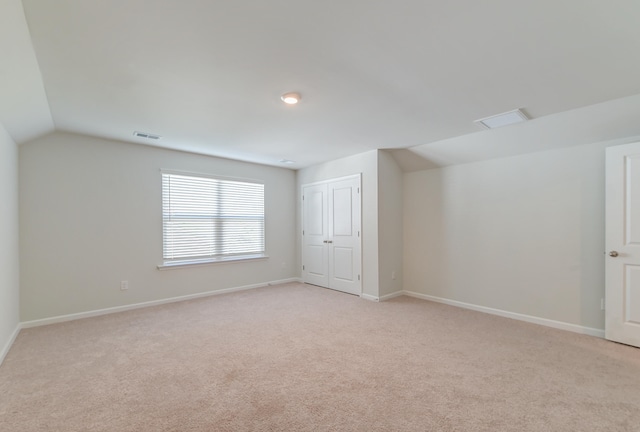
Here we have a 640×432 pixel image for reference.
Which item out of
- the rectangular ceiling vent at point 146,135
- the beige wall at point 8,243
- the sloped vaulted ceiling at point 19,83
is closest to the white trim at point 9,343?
the beige wall at point 8,243

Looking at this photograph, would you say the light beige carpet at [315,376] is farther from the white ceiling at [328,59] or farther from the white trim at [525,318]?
the white ceiling at [328,59]

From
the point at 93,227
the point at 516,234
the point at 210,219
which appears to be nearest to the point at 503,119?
the point at 516,234

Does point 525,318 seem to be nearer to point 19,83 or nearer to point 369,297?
point 369,297

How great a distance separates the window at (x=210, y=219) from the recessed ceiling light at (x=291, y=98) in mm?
2873

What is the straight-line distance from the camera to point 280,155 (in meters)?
5.05

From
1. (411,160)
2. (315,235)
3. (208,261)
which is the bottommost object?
(208,261)

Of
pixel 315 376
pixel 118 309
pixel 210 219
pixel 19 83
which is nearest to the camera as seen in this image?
pixel 19 83

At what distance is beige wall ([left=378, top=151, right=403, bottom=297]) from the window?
2419 millimetres

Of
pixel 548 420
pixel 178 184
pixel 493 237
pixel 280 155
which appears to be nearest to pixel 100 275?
pixel 178 184

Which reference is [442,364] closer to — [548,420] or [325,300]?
[548,420]

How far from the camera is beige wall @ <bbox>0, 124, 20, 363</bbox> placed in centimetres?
282

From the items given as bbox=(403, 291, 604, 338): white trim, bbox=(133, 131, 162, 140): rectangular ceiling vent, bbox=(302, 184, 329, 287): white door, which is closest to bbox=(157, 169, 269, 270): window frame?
bbox=(133, 131, 162, 140): rectangular ceiling vent

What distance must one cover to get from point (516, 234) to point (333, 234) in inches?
112

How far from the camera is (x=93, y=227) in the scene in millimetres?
4012
